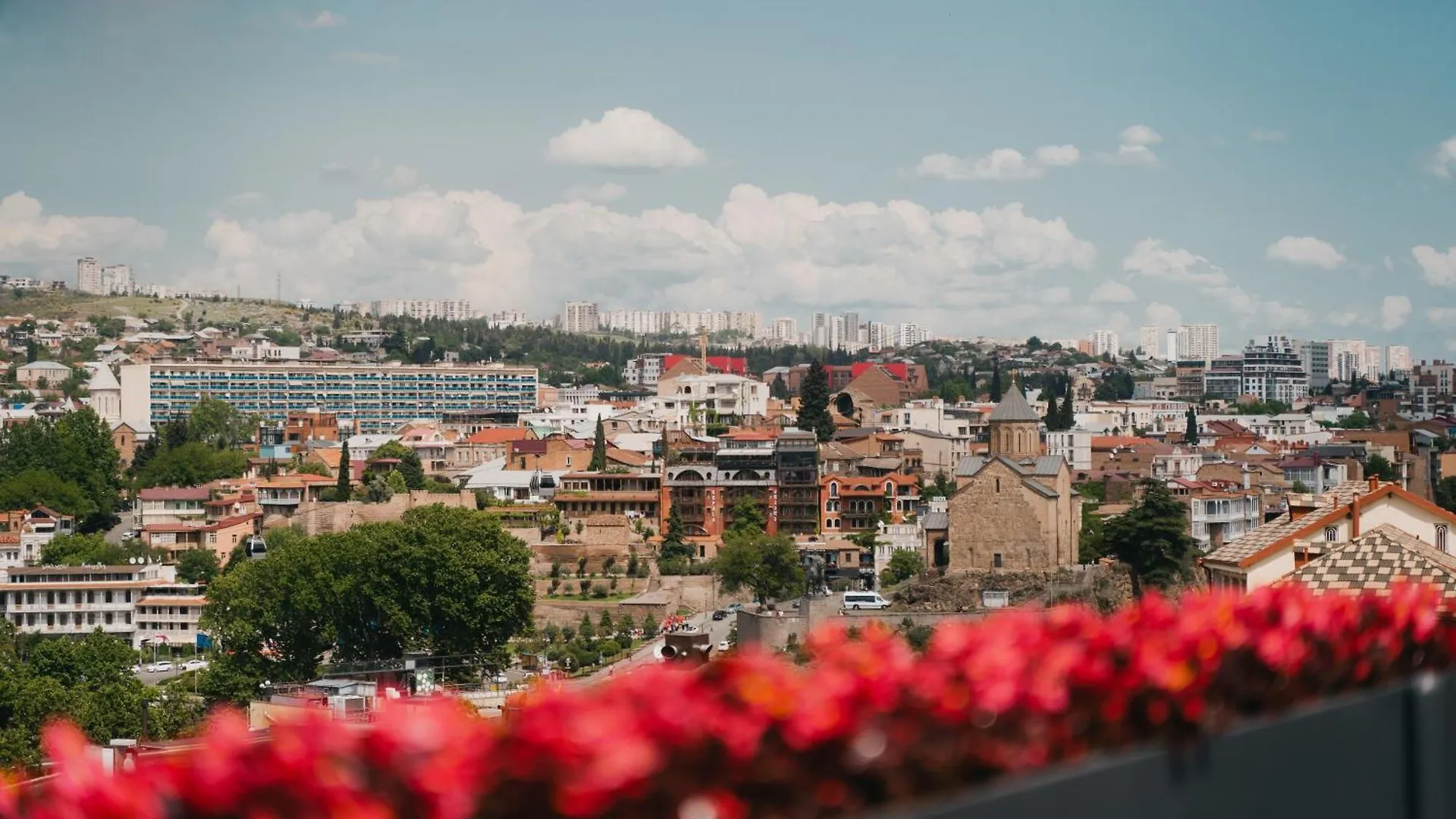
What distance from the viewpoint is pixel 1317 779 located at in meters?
3.59

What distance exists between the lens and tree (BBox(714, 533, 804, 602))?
38281mm

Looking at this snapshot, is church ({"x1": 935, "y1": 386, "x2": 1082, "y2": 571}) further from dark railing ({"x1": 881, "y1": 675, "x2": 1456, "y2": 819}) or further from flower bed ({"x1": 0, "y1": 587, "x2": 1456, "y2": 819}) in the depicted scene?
flower bed ({"x1": 0, "y1": 587, "x2": 1456, "y2": 819})

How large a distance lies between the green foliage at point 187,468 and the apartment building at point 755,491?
1996 cm

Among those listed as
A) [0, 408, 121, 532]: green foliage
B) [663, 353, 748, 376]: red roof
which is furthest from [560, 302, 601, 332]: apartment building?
[0, 408, 121, 532]: green foliage

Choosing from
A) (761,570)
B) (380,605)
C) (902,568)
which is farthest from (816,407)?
(380,605)

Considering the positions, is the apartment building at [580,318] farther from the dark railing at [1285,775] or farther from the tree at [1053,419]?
the dark railing at [1285,775]

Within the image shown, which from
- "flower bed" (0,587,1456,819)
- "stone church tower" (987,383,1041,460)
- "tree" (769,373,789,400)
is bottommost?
"tree" (769,373,789,400)

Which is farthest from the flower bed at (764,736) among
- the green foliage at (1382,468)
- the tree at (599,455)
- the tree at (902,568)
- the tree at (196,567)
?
the green foliage at (1382,468)

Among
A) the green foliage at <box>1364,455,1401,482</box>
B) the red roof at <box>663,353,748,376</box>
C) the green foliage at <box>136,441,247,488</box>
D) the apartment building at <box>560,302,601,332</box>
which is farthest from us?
the apartment building at <box>560,302,601,332</box>

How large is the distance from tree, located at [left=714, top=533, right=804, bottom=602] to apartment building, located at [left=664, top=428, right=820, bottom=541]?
491 cm

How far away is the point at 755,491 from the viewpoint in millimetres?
44656

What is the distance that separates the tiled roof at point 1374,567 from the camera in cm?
1035

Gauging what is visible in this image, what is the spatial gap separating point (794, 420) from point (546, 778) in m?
57.6

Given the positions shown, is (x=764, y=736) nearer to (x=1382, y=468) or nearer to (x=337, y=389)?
(x=1382, y=468)
